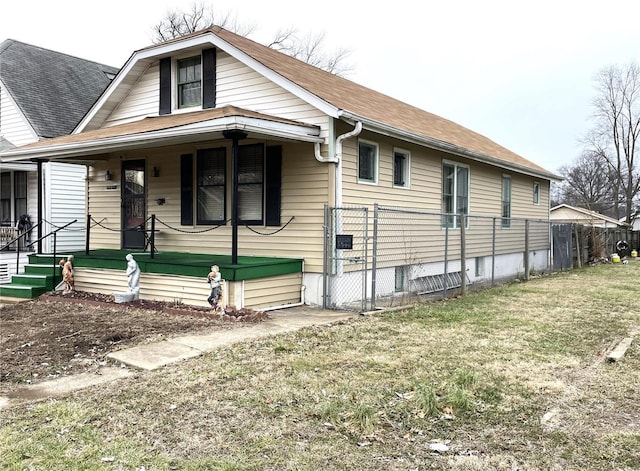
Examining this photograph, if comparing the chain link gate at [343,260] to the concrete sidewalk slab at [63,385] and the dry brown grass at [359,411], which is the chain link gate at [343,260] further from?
the concrete sidewalk slab at [63,385]

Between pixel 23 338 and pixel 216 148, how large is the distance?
5125 millimetres

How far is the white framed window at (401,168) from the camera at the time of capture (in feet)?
35.9

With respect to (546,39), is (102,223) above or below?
below

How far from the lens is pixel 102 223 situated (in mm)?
12711

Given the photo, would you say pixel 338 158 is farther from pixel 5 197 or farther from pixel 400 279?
pixel 5 197

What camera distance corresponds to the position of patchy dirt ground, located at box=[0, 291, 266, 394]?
5.48 m

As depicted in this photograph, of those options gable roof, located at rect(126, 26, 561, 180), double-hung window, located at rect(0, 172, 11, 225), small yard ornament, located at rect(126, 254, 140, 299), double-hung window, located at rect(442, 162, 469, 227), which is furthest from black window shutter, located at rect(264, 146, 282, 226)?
double-hung window, located at rect(0, 172, 11, 225)

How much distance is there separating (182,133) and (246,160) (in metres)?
1.82

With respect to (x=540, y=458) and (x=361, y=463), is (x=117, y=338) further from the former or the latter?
(x=540, y=458)

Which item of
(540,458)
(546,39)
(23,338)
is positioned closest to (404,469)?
(540,458)

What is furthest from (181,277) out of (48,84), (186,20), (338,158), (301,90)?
(186,20)

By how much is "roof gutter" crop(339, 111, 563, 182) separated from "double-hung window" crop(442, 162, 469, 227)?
395mm

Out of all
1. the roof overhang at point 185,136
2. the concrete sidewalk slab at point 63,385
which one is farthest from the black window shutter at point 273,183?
the concrete sidewalk slab at point 63,385

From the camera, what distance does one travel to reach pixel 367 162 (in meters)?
10.1
